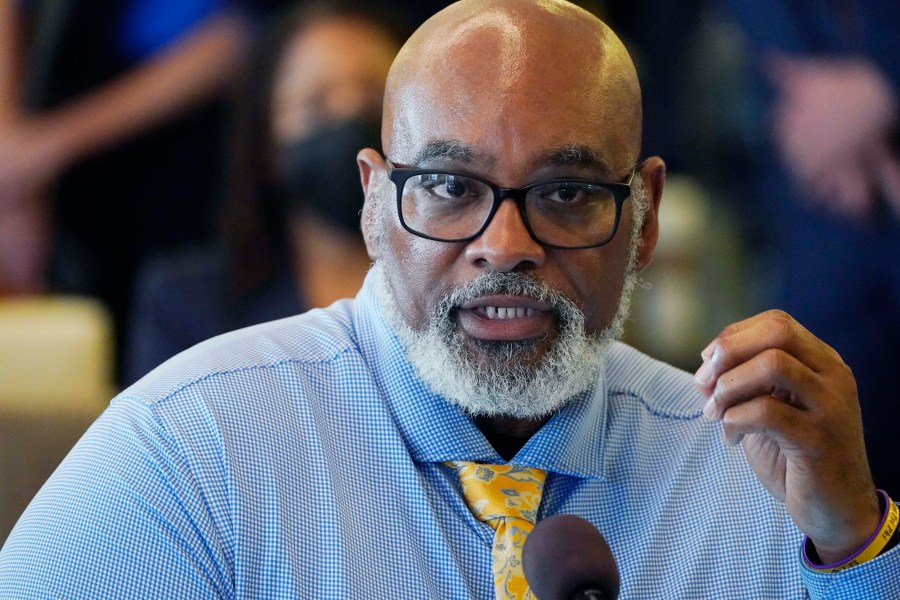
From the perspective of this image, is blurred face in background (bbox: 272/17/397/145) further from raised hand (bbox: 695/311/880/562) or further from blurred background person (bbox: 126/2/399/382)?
raised hand (bbox: 695/311/880/562)

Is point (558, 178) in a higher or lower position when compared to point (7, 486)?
higher

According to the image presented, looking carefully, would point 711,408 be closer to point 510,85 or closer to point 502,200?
point 502,200

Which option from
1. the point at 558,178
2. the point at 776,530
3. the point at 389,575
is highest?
the point at 558,178

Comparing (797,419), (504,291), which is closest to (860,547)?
(797,419)

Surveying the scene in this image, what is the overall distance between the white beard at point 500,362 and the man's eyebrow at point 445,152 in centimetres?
18

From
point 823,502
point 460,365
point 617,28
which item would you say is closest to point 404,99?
point 460,365

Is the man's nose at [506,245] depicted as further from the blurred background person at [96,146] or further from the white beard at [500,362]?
the blurred background person at [96,146]

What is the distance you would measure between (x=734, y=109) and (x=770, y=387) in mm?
2224

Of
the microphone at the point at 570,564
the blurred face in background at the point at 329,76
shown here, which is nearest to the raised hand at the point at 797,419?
the microphone at the point at 570,564

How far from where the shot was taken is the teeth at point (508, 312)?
1634 mm

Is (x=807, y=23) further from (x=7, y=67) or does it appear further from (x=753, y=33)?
(x=7, y=67)

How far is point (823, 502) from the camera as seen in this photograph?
1.57 metres

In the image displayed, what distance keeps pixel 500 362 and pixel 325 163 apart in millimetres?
1928

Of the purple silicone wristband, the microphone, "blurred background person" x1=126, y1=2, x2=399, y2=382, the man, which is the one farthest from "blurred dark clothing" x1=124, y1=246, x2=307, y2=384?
the microphone
